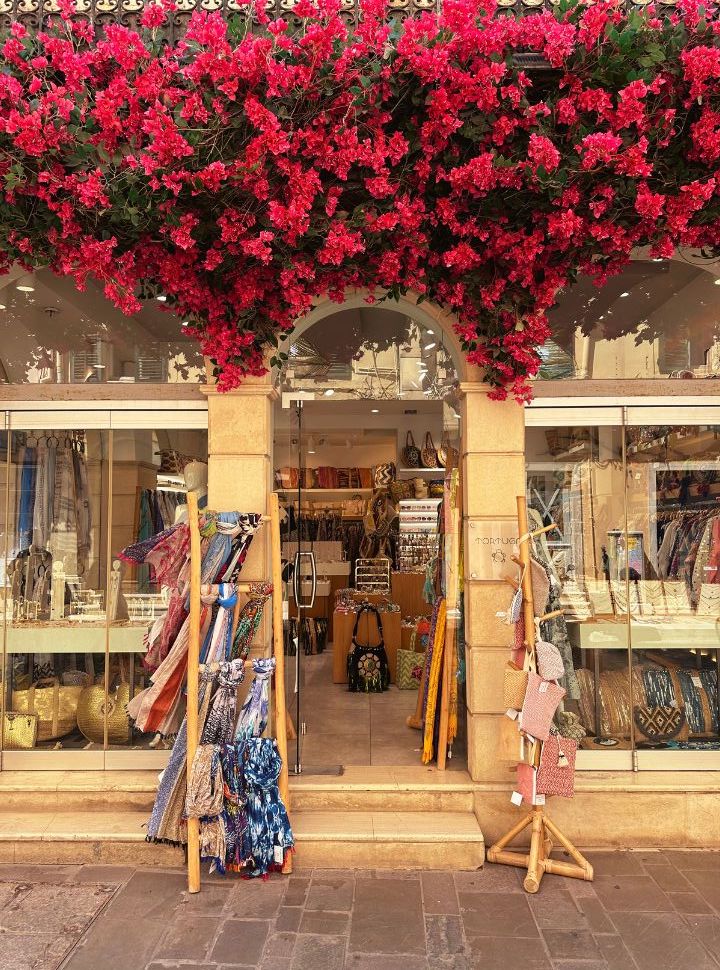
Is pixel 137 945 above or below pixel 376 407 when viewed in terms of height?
below

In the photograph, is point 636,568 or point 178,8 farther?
point 636,568

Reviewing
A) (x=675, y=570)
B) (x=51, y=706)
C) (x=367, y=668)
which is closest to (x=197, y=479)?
(x=51, y=706)

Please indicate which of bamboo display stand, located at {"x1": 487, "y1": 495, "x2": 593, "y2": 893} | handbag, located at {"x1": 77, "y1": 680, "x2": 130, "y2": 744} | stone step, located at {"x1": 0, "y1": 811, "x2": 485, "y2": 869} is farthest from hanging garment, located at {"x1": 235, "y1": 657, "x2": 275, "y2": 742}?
bamboo display stand, located at {"x1": 487, "y1": 495, "x2": 593, "y2": 893}

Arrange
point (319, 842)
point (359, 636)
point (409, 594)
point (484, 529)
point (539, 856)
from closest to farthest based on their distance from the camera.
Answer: point (539, 856)
point (319, 842)
point (484, 529)
point (359, 636)
point (409, 594)

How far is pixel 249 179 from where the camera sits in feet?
11.4

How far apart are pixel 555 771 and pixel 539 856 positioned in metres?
0.48

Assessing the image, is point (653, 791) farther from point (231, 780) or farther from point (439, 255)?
point (439, 255)

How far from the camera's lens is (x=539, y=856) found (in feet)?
13.2

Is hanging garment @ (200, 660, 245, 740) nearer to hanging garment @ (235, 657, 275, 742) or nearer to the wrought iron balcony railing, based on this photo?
hanging garment @ (235, 657, 275, 742)

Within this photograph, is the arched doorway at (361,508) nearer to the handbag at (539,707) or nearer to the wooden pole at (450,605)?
the wooden pole at (450,605)

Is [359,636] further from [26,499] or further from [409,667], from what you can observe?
[26,499]

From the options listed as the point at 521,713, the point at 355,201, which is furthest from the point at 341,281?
the point at 521,713

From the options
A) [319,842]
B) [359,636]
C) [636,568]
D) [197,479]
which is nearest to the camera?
[319,842]

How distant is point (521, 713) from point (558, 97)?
124 inches
